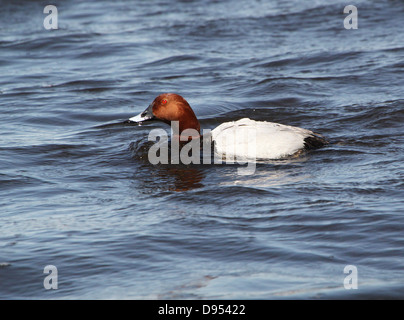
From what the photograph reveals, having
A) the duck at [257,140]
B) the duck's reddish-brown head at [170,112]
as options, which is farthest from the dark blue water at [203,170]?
the duck's reddish-brown head at [170,112]

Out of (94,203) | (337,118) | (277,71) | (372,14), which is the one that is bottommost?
(94,203)

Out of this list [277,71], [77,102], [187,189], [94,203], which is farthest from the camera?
[277,71]

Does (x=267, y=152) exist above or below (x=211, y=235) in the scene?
above

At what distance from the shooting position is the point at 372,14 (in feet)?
53.3

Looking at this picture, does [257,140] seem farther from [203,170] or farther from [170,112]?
[170,112]

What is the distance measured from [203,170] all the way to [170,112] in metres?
1.06

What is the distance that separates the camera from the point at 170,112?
26.7 feet

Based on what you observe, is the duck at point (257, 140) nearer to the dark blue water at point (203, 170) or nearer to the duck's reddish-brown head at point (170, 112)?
the duck's reddish-brown head at point (170, 112)

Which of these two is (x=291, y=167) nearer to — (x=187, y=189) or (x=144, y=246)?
(x=187, y=189)

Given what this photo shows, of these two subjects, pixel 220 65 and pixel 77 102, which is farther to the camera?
pixel 220 65

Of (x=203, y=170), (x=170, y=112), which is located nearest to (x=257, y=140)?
(x=203, y=170)

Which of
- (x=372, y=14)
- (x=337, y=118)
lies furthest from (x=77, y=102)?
(x=372, y=14)

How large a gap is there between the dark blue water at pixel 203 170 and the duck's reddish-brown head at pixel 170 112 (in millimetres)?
471
